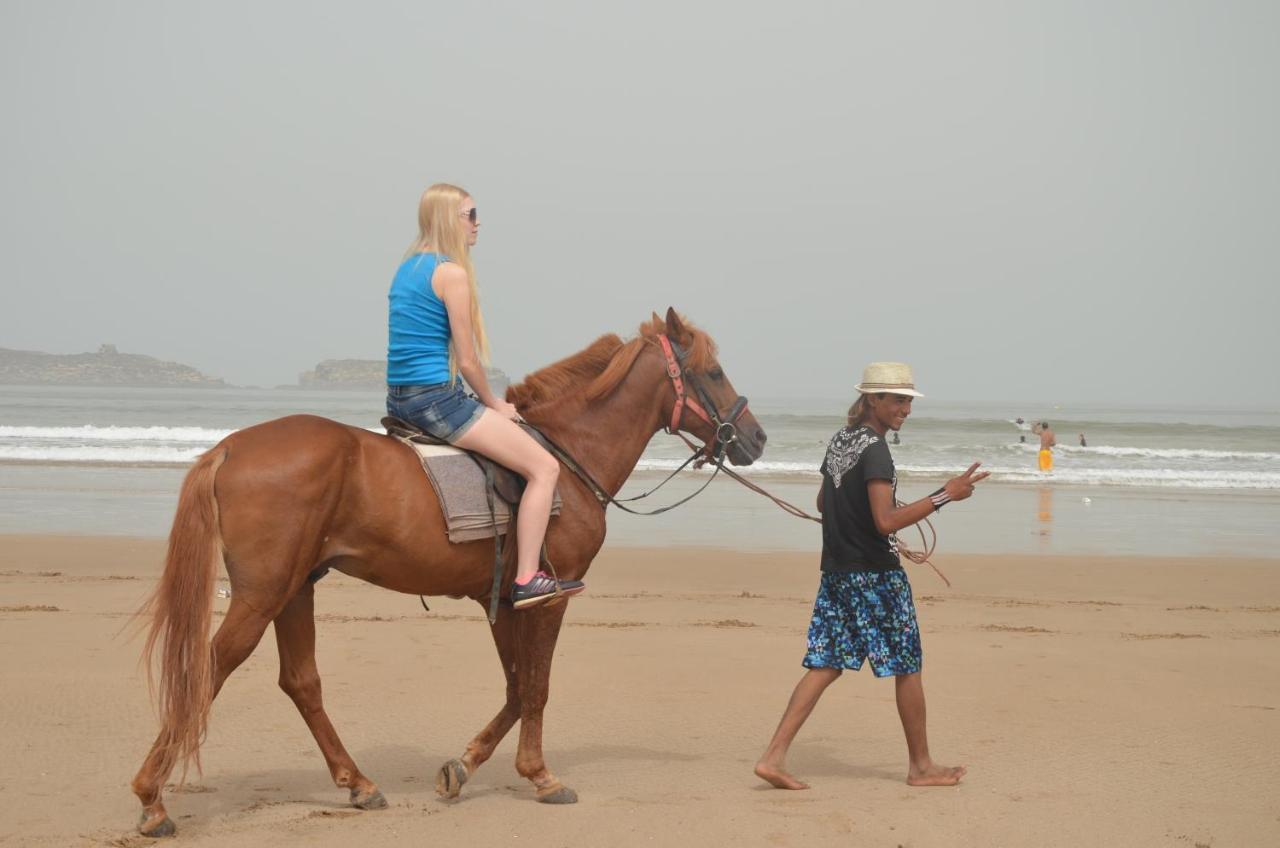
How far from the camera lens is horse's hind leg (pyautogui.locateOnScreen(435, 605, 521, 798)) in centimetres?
505

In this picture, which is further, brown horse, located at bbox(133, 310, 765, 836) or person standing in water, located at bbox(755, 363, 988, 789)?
person standing in water, located at bbox(755, 363, 988, 789)

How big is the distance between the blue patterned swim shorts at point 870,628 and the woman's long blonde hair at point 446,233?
2.03 meters

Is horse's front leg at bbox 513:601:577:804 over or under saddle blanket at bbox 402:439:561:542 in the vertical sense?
under

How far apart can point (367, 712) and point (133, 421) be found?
44805 millimetres

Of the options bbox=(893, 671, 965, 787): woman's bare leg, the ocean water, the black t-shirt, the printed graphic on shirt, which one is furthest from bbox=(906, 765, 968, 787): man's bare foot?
the ocean water

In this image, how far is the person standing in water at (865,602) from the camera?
17.3 ft

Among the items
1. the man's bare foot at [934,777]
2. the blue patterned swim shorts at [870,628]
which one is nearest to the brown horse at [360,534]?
the blue patterned swim shorts at [870,628]

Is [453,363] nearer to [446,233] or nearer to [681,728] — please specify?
[446,233]

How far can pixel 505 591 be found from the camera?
5246mm

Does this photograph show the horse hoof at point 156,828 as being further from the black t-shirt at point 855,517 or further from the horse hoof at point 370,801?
the black t-shirt at point 855,517

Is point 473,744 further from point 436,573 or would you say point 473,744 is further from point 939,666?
point 939,666

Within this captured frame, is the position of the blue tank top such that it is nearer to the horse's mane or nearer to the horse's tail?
the horse's mane

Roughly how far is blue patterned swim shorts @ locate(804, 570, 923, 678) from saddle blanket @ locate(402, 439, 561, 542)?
5.04ft

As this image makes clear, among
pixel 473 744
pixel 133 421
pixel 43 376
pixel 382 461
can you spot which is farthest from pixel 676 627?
pixel 43 376
